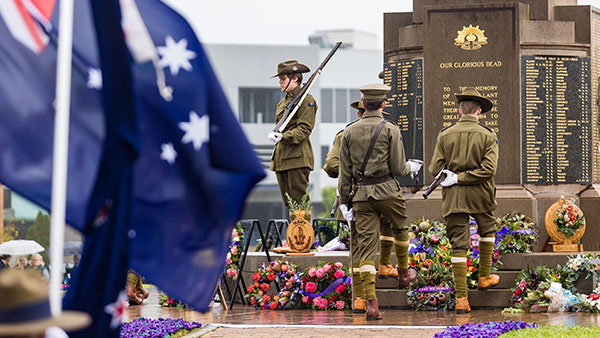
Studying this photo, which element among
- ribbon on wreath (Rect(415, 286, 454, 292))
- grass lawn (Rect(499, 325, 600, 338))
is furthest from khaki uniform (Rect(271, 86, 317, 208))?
grass lawn (Rect(499, 325, 600, 338))

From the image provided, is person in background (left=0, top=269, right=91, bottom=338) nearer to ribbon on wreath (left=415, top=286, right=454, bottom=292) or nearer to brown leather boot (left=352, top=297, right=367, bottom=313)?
brown leather boot (left=352, top=297, right=367, bottom=313)

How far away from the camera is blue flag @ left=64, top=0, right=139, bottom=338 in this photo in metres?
4.90

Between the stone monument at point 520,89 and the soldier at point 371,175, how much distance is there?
3520mm

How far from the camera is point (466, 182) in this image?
1223cm

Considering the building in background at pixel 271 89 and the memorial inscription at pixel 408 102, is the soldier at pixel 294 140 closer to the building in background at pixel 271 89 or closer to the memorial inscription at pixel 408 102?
the memorial inscription at pixel 408 102

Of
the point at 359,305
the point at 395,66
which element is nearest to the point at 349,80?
the point at 395,66

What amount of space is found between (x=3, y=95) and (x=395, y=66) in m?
10.6

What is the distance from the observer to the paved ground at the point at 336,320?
10.7m

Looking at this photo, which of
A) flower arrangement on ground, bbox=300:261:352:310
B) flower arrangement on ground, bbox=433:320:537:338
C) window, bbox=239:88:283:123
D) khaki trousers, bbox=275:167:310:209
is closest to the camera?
flower arrangement on ground, bbox=433:320:537:338

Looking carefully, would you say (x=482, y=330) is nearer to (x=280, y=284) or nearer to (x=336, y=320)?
(x=336, y=320)

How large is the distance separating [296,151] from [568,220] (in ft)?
11.7

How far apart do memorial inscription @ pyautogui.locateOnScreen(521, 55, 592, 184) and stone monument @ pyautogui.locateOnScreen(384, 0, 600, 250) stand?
0.04 ft

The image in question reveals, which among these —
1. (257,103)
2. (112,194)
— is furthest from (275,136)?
(257,103)

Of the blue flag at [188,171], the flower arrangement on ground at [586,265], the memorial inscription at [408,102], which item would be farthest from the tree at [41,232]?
the blue flag at [188,171]
